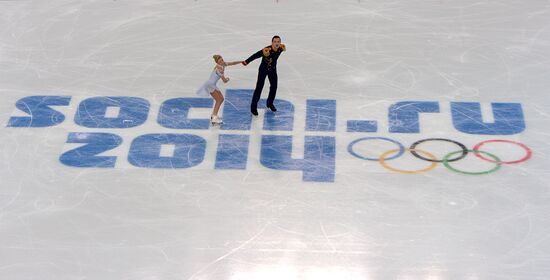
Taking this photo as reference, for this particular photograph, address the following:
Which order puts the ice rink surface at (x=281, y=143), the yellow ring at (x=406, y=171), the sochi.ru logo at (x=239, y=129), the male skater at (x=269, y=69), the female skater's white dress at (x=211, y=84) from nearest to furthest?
the ice rink surface at (x=281, y=143) < the yellow ring at (x=406, y=171) < the sochi.ru logo at (x=239, y=129) < the male skater at (x=269, y=69) < the female skater's white dress at (x=211, y=84)

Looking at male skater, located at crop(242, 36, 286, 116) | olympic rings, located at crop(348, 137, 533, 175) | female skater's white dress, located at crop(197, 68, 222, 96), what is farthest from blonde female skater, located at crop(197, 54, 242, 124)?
olympic rings, located at crop(348, 137, 533, 175)

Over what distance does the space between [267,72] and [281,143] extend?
1.19 meters

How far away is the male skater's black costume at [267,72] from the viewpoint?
2002 cm

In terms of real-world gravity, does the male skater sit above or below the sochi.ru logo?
above

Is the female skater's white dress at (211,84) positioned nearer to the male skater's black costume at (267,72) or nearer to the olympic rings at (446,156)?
the male skater's black costume at (267,72)

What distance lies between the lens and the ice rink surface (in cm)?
1728

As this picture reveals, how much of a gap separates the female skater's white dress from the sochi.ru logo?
1.70 ft

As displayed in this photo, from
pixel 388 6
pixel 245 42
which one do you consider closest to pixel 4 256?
pixel 245 42

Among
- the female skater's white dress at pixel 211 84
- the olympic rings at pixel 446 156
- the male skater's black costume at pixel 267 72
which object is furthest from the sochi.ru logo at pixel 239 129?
the female skater's white dress at pixel 211 84

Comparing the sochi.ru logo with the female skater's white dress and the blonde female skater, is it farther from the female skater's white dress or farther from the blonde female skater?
the female skater's white dress

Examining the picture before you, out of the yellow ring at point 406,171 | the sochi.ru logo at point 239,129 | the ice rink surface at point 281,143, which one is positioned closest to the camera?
the ice rink surface at point 281,143

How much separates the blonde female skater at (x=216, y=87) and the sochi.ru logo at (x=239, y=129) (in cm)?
23

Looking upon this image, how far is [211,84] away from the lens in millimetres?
20141

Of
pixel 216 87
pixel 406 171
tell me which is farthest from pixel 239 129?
pixel 406 171
